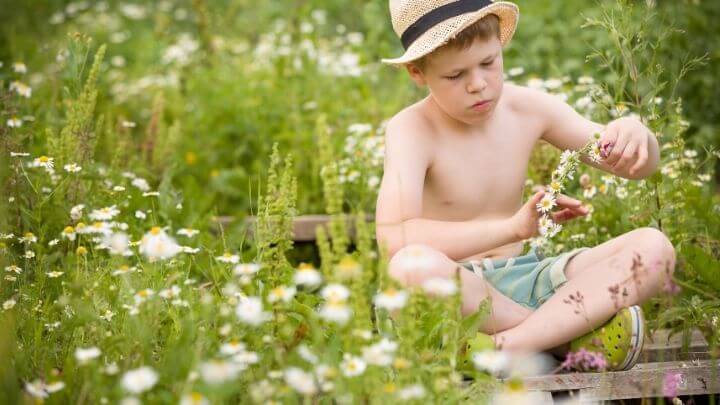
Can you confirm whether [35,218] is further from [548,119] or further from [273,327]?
[548,119]

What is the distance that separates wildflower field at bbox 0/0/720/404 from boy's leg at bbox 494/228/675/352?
137 mm

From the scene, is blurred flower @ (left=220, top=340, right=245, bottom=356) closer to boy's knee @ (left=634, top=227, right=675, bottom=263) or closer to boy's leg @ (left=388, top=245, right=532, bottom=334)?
boy's leg @ (left=388, top=245, right=532, bottom=334)

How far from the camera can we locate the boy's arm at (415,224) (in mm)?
2527

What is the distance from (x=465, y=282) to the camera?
2.50 m

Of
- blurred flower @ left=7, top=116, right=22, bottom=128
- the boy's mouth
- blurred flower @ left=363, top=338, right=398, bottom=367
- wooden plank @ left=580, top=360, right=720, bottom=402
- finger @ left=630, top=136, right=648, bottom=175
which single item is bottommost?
wooden plank @ left=580, top=360, right=720, bottom=402

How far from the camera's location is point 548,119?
9.53 feet

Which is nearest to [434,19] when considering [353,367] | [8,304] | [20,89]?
[353,367]

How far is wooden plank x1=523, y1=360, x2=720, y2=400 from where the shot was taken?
90.1 inches

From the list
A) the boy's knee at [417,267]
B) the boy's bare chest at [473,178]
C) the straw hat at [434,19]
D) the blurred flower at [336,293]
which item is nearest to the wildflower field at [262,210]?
the blurred flower at [336,293]

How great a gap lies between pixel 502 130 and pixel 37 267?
1.40 m

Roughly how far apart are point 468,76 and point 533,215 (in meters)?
0.47

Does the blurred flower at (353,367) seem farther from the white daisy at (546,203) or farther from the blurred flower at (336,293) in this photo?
the white daisy at (546,203)

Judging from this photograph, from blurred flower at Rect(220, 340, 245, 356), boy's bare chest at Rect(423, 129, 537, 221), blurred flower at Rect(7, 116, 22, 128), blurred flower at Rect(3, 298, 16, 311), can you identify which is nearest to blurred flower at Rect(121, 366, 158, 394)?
blurred flower at Rect(220, 340, 245, 356)

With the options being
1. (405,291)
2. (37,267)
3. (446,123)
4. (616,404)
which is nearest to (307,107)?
(446,123)
